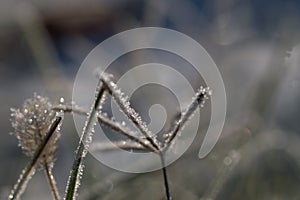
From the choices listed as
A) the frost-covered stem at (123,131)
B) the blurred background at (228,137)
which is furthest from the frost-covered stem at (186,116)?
the blurred background at (228,137)

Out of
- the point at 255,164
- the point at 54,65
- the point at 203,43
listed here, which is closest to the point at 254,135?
the point at 255,164

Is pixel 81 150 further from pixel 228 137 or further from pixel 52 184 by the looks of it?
pixel 228 137

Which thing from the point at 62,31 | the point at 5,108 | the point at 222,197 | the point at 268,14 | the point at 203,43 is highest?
the point at 62,31

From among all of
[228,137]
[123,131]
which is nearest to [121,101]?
[123,131]

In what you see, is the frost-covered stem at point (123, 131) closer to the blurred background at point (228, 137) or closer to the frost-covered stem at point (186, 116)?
the frost-covered stem at point (186, 116)

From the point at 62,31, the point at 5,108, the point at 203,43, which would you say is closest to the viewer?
the point at 203,43

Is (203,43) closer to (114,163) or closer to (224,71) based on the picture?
(224,71)

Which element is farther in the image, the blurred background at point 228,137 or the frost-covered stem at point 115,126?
the blurred background at point 228,137

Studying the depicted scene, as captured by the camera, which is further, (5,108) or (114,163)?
(5,108)

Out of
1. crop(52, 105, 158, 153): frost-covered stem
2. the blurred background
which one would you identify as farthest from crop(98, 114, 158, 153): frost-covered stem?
the blurred background
